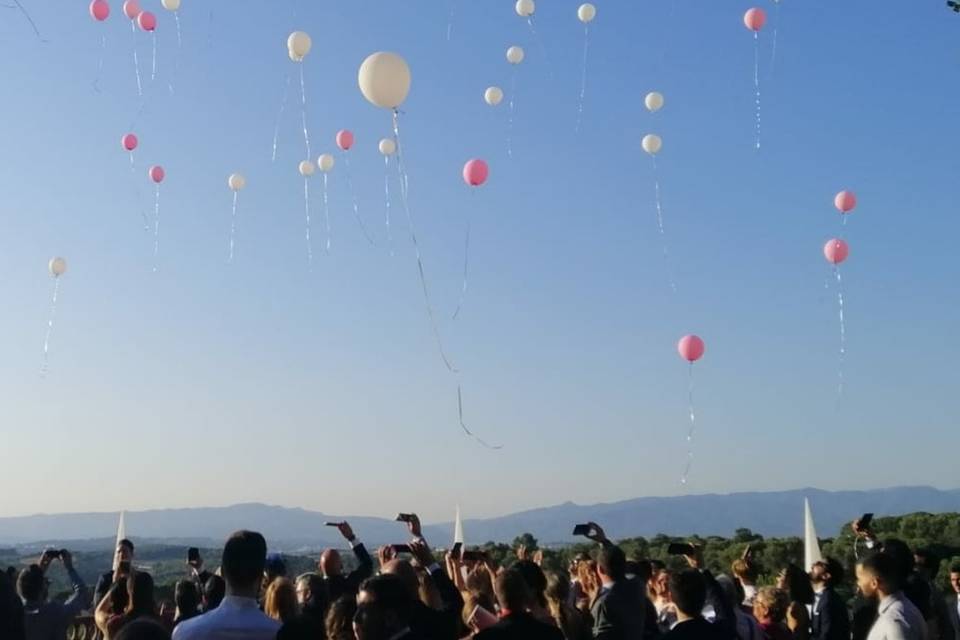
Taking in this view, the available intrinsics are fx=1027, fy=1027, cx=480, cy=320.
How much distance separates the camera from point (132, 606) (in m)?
6.47

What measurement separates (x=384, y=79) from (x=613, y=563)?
7.33 m

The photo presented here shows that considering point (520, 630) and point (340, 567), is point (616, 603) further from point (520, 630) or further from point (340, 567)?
point (340, 567)

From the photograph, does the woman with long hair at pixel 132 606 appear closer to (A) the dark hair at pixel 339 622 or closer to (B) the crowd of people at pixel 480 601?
(B) the crowd of people at pixel 480 601

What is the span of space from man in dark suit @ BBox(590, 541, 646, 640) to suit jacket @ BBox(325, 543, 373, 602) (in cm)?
190

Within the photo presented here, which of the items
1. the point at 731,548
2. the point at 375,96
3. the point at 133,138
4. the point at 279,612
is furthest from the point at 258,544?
the point at 731,548

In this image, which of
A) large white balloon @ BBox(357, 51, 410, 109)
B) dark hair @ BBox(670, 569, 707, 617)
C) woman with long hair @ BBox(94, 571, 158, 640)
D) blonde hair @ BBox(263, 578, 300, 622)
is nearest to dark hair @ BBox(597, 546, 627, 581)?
dark hair @ BBox(670, 569, 707, 617)

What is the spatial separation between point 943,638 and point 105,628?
6.76m

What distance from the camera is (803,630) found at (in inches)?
309

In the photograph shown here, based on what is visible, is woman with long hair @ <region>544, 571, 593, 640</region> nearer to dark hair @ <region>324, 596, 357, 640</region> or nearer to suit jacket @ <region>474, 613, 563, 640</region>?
suit jacket @ <region>474, 613, 563, 640</region>

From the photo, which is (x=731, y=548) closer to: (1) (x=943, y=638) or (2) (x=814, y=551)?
(2) (x=814, y=551)

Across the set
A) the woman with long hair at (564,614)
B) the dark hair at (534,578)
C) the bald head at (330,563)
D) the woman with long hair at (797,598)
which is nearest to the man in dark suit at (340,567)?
the bald head at (330,563)

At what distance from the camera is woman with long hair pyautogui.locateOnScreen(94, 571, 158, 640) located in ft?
21.1

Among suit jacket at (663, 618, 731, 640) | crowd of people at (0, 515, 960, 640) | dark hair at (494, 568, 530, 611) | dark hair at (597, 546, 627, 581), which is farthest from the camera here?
dark hair at (597, 546, 627, 581)

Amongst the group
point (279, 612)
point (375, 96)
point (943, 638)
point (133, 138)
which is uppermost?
point (133, 138)
